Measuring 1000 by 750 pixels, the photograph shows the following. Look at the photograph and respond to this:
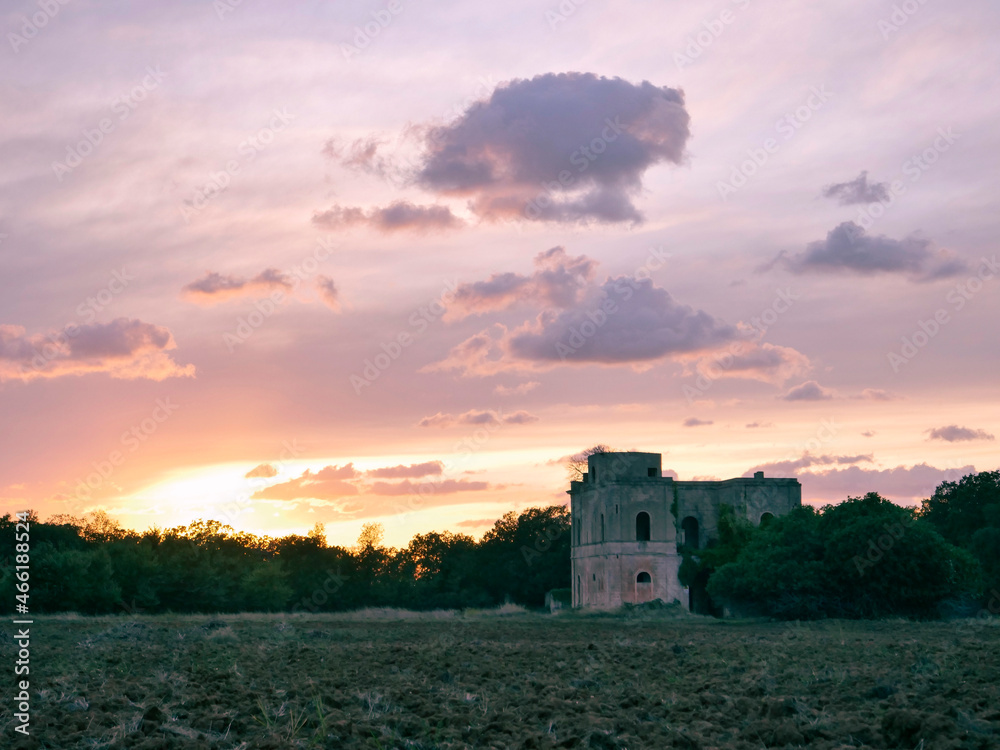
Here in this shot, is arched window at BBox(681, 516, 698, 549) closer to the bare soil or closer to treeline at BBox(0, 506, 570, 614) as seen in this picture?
treeline at BBox(0, 506, 570, 614)

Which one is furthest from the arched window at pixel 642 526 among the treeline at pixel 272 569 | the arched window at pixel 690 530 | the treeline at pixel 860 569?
the treeline at pixel 272 569

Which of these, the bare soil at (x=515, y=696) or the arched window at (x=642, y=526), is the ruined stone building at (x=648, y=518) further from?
the bare soil at (x=515, y=696)

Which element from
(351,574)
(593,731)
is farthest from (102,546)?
(593,731)

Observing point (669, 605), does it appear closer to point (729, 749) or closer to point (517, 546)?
point (517, 546)

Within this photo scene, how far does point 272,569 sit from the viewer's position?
261 feet

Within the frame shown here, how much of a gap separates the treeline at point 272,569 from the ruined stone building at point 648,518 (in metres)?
18.4

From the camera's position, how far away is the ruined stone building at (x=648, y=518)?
62625 mm

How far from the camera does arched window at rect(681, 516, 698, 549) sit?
66.1 m

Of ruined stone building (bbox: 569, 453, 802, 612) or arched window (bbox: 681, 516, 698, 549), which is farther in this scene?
arched window (bbox: 681, 516, 698, 549)

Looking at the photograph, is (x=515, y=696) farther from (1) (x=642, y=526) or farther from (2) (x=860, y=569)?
(1) (x=642, y=526)

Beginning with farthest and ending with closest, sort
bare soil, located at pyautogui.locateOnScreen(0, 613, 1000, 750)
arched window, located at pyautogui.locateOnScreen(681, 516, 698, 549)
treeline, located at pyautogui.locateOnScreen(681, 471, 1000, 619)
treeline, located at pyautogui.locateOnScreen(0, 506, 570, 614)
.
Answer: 1. arched window, located at pyautogui.locateOnScreen(681, 516, 698, 549)
2. treeline, located at pyautogui.locateOnScreen(0, 506, 570, 614)
3. treeline, located at pyautogui.locateOnScreen(681, 471, 1000, 619)
4. bare soil, located at pyautogui.locateOnScreen(0, 613, 1000, 750)

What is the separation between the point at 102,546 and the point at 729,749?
61363mm

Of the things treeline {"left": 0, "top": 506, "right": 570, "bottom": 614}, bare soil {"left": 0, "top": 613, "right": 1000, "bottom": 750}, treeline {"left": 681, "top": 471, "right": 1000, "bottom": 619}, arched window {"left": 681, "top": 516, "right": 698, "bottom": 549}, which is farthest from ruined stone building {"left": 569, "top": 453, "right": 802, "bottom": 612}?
bare soil {"left": 0, "top": 613, "right": 1000, "bottom": 750}

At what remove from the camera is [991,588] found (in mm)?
59312
